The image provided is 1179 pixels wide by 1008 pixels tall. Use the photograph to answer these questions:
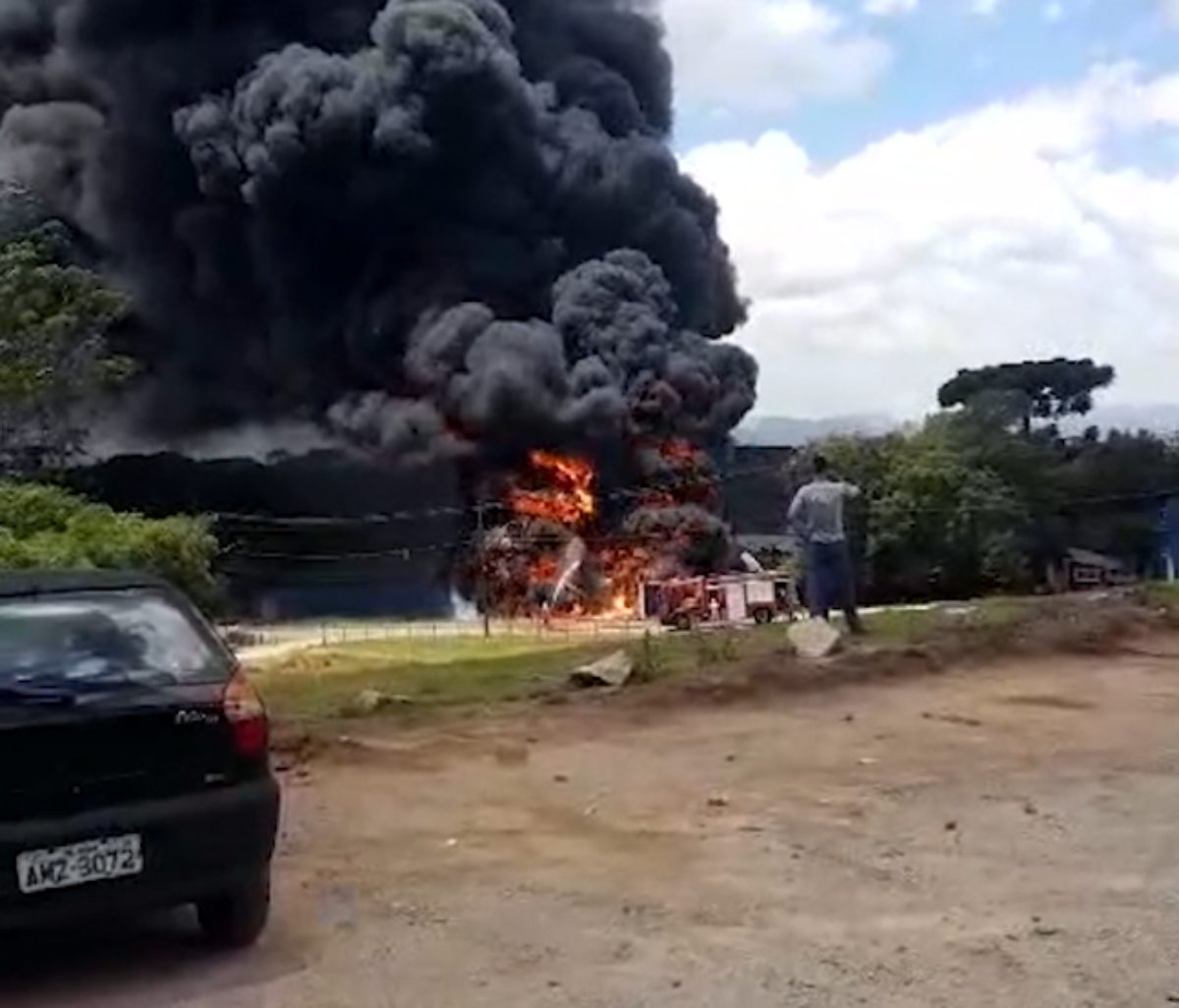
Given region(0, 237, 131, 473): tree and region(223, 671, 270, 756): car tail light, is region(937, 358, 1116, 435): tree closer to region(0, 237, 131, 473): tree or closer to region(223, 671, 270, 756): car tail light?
region(0, 237, 131, 473): tree

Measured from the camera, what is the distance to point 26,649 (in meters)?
4.82

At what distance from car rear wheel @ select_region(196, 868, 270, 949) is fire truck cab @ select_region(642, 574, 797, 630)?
22264 millimetres

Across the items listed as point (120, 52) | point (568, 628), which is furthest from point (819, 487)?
point (120, 52)

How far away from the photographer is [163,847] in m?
4.71

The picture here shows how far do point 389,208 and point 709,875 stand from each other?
149ft

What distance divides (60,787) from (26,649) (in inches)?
18.4

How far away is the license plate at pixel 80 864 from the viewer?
14.8 feet

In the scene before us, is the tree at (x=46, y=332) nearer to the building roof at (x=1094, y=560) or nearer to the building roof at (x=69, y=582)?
the building roof at (x=69, y=582)

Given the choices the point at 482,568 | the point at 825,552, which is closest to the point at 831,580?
the point at 825,552

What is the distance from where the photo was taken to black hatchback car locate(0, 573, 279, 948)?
4.54 meters

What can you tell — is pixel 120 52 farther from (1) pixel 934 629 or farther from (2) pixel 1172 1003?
(2) pixel 1172 1003

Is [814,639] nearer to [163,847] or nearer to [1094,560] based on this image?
[163,847]

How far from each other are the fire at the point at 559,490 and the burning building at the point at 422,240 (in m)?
0.08

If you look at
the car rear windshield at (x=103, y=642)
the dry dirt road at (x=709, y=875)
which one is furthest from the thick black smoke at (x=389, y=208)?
the car rear windshield at (x=103, y=642)
